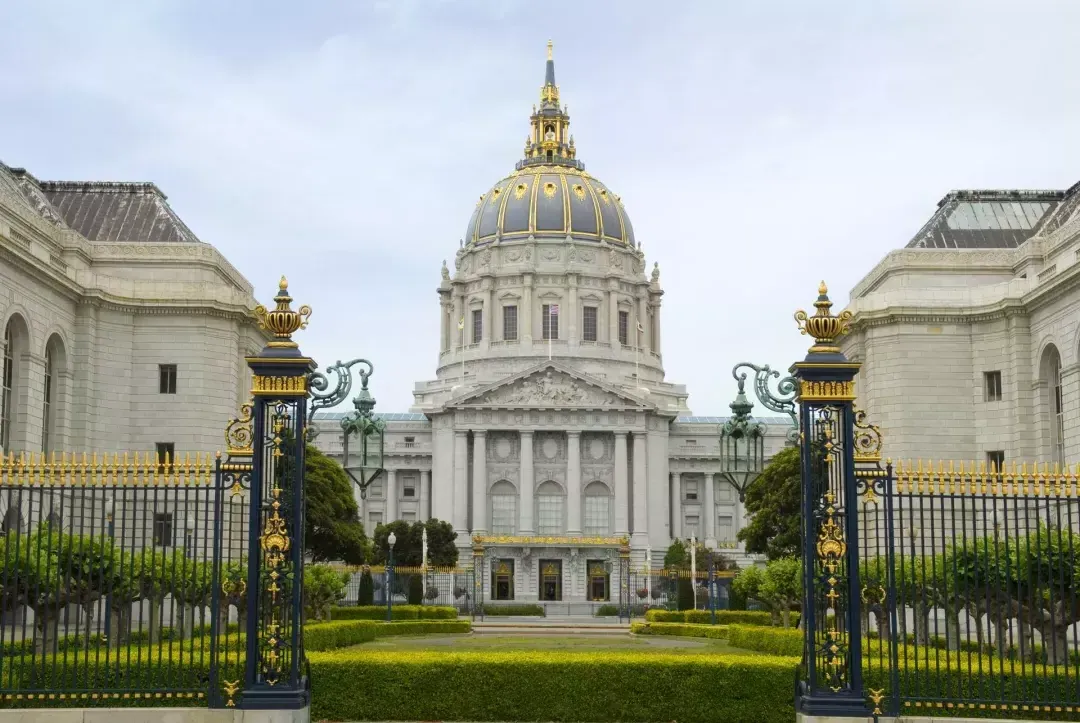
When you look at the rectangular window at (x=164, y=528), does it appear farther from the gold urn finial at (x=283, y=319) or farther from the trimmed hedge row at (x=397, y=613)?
the trimmed hedge row at (x=397, y=613)

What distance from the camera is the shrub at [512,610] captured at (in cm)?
7538

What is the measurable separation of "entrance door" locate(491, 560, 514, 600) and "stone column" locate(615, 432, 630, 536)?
33.0 feet

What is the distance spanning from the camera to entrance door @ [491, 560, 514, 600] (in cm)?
10019

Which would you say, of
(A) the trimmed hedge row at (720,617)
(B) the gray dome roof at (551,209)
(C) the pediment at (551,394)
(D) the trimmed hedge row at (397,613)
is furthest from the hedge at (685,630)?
(B) the gray dome roof at (551,209)

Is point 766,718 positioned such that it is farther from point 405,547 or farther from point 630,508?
point 630,508

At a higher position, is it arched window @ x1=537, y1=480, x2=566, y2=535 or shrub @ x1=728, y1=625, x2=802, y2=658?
arched window @ x1=537, y1=480, x2=566, y2=535

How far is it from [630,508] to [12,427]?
64819 millimetres

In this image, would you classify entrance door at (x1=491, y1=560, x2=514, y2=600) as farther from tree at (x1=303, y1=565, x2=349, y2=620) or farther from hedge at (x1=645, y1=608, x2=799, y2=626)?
tree at (x1=303, y1=565, x2=349, y2=620)

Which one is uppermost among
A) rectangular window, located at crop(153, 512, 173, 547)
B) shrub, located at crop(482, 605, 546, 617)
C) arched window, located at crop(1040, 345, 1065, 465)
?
arched window, located at crop(1040, 345, 1065, 465)

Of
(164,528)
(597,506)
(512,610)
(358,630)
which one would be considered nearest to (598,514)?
(597,506)

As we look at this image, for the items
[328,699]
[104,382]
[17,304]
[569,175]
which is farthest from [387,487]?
[328,699]

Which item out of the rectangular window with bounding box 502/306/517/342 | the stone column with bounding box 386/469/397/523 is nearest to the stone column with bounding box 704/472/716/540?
the rectangular window with bounding box 502/306/517/342

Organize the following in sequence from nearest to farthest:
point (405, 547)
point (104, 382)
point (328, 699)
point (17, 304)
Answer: point (328, 699) → point (17, 304) → point (104, 382) → point (405, 547)

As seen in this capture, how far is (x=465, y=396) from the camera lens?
354ft
